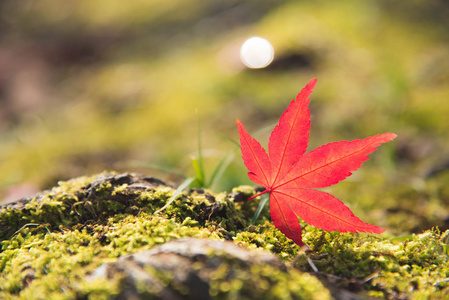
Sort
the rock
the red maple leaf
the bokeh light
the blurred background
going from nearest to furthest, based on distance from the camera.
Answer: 1. the rock
2. the red maple leaf
3. the blurred background
4. the bokeh light

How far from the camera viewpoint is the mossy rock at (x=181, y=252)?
37.3 inches

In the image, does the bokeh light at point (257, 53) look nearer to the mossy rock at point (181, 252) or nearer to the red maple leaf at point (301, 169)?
the mossy rock at point (181, 252)

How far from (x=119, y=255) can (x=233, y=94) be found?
395 centimetres

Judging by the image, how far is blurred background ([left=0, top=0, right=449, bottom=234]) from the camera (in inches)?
116

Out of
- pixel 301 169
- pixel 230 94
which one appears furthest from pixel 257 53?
pixel 301 169

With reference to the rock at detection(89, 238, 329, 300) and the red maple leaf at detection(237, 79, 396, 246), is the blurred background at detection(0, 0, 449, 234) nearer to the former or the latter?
the red maple leaf at detection(237, 79, 396, 246)

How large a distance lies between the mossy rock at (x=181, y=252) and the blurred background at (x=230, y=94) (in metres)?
0.55

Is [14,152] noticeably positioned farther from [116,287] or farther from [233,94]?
[116,287]

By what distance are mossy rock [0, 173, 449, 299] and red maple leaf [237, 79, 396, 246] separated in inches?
6.1

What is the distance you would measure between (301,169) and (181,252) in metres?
0.58

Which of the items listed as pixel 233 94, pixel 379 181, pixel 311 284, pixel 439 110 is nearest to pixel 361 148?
pixel 311 284

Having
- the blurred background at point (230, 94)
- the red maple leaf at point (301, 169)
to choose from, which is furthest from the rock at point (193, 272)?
the blurred background at point (230, 94)

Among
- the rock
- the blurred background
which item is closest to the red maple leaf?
the rock

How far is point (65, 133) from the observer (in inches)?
185
